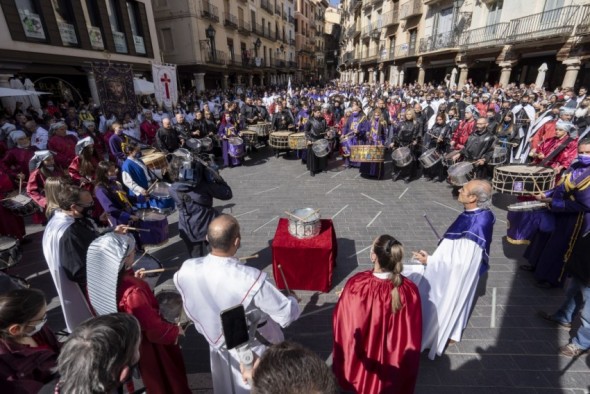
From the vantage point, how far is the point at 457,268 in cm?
320

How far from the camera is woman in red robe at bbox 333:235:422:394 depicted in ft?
8.29

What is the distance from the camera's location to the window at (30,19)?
13.5m

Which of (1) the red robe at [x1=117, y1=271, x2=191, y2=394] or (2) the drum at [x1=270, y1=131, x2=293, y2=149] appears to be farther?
(2) the drum at [x1=270, y1=131, x2=293, y2=149]

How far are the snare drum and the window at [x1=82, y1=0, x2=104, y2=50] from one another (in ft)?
55.4

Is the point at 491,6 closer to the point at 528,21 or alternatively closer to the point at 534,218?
the point at 528,21

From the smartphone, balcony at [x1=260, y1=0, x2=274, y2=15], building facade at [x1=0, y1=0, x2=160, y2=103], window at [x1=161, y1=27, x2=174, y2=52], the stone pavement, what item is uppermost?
balcony at [x1=260, y1=0, x2=274, y2=15]

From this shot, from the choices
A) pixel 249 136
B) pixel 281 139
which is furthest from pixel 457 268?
pixel 249 136

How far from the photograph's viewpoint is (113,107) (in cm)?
1184

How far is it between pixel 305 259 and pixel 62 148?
7.66m

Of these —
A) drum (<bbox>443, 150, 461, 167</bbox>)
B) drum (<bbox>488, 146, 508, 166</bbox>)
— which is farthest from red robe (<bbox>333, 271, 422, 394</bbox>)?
drum (<bbox>443, 150, 461, 167</bbox>)

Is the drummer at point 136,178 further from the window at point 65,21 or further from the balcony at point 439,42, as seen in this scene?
the balcony at point 439,42

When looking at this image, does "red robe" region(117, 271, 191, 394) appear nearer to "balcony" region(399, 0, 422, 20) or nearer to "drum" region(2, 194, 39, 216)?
"drum" region(2, 194, 39, 216)

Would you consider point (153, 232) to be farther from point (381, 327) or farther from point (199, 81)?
point (199, 81)

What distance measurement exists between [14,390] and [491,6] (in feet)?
93.5
